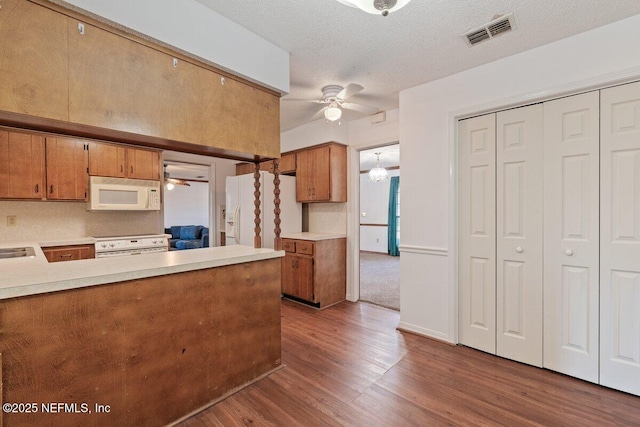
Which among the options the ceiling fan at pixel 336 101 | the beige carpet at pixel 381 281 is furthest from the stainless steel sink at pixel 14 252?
the beige carpet at pixel 381 281

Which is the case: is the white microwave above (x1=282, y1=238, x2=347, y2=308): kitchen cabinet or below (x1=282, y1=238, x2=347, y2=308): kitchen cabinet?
above

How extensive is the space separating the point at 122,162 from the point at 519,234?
467cm

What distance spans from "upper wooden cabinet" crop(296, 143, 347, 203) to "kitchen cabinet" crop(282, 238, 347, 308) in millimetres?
657

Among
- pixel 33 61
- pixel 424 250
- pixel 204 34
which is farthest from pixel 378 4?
pixel 424 250

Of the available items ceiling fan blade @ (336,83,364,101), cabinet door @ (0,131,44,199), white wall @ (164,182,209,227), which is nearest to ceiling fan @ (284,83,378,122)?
ceiling fan blade @ (336,83,364,101)

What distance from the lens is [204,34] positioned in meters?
1.87

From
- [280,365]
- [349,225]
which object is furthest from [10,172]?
[349,225]

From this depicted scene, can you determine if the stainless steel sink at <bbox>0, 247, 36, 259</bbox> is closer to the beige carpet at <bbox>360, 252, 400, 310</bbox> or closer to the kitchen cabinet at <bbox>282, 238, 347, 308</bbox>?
the kitchen cabinet at <bbox>282, 238, 347, 308</bbox>

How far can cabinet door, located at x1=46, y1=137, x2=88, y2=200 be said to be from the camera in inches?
130

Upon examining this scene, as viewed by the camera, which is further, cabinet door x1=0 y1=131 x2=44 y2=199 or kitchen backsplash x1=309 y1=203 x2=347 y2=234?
kitchen backsplash x1=309 y1=203 x2=347 y2=234

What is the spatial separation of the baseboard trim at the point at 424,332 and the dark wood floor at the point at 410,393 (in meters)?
0.10

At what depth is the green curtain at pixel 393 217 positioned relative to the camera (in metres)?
8.20

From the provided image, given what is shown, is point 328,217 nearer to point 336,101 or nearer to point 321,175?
point 321,175

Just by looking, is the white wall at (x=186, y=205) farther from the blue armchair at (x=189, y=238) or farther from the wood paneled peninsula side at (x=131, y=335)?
the wood paneled peninsula side at (x=131, y=335)
